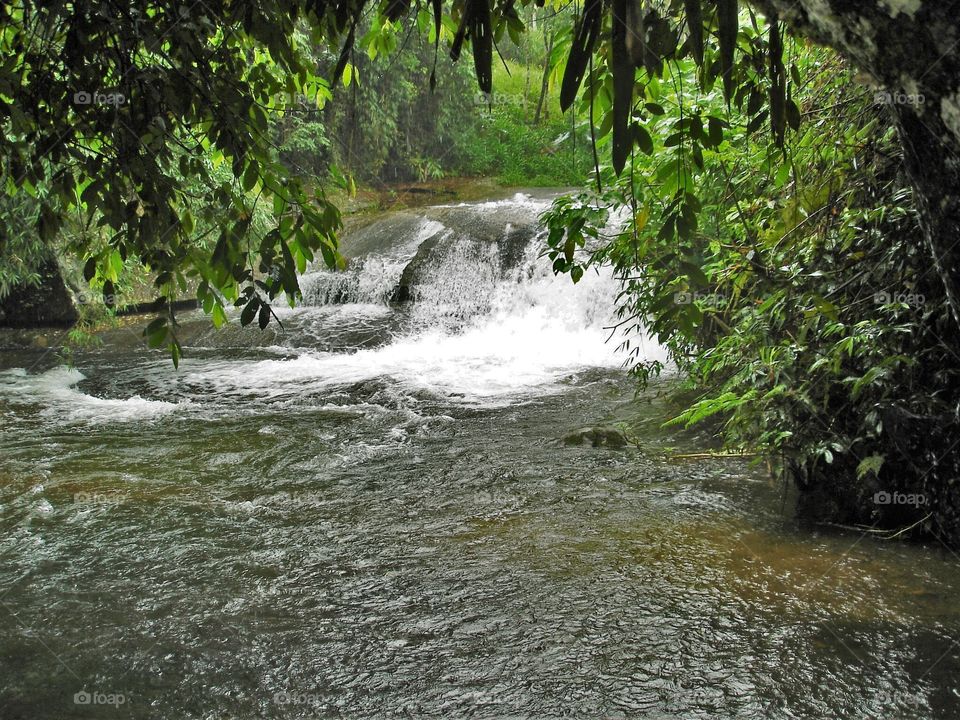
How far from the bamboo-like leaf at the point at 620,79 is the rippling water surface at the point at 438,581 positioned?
2233mm

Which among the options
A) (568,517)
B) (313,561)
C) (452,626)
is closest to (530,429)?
(568,517)

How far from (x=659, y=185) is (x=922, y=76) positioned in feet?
8.99

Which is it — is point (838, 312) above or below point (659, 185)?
below

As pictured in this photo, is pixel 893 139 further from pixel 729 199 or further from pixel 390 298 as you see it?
pixel 390 298

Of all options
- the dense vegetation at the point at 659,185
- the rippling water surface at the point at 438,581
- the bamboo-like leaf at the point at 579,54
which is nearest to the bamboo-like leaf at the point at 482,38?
the dense vegetation at the point at 659,185

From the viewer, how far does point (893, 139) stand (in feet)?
12.5

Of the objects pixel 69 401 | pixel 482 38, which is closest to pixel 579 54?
pixel 482 38

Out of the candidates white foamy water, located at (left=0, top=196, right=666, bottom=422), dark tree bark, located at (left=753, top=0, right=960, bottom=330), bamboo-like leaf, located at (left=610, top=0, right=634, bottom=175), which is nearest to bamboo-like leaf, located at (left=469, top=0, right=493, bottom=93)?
bamboo-like leaf, located at (left=610, top=0, right=634, bottom=175)

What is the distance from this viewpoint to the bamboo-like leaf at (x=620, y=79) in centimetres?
147

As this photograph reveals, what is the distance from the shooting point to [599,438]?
256 inches

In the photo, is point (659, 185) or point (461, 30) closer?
point (461, 30)

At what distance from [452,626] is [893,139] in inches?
120

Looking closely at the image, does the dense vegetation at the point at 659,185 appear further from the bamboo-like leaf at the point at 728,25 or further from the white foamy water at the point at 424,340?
the white foamy water at the point at 424,340

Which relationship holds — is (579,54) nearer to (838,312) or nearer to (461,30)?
(461,30)
